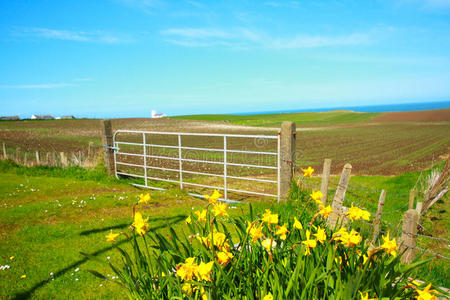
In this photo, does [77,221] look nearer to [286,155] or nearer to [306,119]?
[286,155]

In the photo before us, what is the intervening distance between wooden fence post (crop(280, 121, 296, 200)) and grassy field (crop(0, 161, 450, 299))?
33 centimetres

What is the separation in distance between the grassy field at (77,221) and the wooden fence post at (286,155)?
0.33 m

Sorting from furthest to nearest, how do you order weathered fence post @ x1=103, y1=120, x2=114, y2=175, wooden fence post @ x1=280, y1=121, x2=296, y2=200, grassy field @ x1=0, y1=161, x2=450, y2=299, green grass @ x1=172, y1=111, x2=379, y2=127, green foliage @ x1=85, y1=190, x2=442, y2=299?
green grass @ x1=172, y1=111, x2=379, y2=127
weathered fence post @ x1=103, y1=120, x2=114, y2=175
wooden fence post @ x1=280, y1=121, x2=296, y2=200
grassy field @ x1=0, y1=161, x2=450, y2=299
green foliage @ x1=85, y1=190, x2=442, y2=299

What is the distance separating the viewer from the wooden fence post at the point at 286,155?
544cm

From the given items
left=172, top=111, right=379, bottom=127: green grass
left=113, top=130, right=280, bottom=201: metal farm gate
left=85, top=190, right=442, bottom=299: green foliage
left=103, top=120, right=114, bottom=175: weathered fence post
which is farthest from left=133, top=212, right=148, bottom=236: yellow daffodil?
left=172, top=111, right=379, bottom=127: green grass

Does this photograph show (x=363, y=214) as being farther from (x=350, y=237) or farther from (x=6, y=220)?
(x=6, y=220)

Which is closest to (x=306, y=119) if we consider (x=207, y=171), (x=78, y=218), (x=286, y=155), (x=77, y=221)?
(x=207, y=171)

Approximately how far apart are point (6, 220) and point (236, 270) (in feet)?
17.0

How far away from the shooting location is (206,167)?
12.5m

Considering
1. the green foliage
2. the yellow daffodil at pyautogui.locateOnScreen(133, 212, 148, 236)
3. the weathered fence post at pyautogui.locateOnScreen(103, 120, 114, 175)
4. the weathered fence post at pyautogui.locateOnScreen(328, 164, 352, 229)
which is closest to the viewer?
the green foliage

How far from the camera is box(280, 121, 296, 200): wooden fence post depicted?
5438 millimetres

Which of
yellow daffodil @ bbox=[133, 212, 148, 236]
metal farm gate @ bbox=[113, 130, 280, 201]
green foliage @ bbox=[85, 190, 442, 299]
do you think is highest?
yellow daffodil @ bbox=[133, 212, 148, 236]

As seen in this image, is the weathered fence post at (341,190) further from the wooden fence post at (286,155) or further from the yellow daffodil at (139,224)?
the yellow daffodil at (139,224)

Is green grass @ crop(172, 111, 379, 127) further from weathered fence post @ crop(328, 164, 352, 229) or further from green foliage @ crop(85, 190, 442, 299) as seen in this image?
green foliage @ crop(85, 190, 442, 299)
